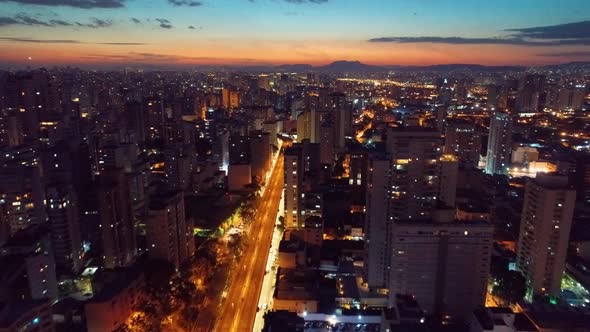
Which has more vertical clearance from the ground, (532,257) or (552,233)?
(552,233)

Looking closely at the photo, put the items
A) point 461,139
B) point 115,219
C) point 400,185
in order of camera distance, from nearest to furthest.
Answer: point 400,185, point 115,219, point 461,139

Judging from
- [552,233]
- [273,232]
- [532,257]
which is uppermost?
[552,233]

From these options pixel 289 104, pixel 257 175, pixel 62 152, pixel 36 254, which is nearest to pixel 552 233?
pixel 36 254

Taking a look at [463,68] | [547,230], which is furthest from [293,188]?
[463,68]

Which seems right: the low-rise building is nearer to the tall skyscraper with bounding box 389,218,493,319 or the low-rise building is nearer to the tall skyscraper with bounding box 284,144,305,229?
the tall skyscraper with bounding box 389,218,493,319

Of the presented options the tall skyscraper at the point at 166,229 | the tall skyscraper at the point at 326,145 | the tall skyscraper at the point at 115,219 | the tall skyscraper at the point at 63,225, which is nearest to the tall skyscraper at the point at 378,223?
the tall skyscraper at the point at 166,229

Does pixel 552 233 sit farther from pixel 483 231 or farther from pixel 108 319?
pixel 108 319

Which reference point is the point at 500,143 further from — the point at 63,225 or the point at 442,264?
the point at 63,225
